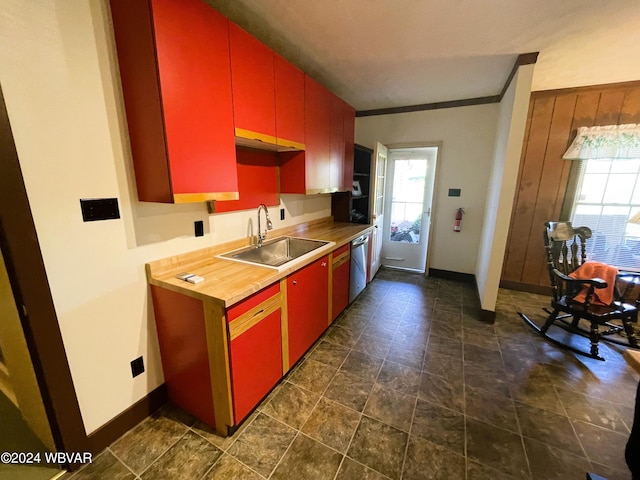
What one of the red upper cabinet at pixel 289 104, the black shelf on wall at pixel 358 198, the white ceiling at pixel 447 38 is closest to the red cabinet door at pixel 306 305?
the red upper cabinet at pixel 289 104

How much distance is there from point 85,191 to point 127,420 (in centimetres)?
136

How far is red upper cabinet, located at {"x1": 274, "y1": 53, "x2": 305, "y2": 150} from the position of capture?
1.93 m

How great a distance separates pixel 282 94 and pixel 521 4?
64.6 inches

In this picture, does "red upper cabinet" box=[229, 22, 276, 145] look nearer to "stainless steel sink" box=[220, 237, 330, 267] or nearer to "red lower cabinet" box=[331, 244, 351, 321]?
"stainless steel sink" box=[220, 237, 330, 267]

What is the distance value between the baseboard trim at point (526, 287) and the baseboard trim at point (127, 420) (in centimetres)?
415

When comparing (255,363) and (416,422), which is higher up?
(255,363)

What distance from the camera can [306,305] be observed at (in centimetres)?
207

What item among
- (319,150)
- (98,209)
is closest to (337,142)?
(319,150)

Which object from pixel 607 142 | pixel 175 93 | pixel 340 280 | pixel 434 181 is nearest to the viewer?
pixel 175 93

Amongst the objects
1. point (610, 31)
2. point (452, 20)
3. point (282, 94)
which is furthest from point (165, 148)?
point (610, 31)

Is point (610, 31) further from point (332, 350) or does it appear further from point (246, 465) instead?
point (246, 465)

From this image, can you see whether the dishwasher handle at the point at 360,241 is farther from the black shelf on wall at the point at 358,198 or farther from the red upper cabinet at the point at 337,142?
the red upper cabinet at the point at 337,142

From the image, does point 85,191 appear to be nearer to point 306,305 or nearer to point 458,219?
point 306,305

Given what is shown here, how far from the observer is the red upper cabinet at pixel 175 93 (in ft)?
3.92
